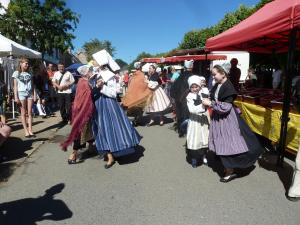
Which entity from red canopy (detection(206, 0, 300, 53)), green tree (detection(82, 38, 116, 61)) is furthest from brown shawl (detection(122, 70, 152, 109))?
green tree (detection(82, 38, 116, 61))

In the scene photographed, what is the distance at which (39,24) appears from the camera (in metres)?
21.5

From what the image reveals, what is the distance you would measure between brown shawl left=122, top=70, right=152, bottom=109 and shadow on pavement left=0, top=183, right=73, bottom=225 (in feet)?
19.0

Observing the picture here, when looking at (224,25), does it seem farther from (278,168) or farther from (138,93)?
(278,168)

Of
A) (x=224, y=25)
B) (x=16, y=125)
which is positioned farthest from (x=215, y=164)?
(x=224, y=25)

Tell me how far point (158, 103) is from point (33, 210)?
268 inches

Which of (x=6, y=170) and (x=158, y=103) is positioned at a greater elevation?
(x=158, y=103)

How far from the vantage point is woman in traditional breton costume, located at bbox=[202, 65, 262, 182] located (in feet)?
17.4

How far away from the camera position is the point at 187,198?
4.77 metres

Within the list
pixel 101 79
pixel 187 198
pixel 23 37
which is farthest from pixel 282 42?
pixel 23 37

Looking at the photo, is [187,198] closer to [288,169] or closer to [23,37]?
[288,169]

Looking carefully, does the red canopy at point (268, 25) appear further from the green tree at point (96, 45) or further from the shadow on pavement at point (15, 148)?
the green tree at point (96, 45)

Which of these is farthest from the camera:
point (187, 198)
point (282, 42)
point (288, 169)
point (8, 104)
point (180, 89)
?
point (8, 104)

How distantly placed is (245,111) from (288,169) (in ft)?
8.01

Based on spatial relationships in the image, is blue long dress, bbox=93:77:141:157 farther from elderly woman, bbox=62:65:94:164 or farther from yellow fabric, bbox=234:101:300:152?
yellow fabric, bbox=234:101:300:152
